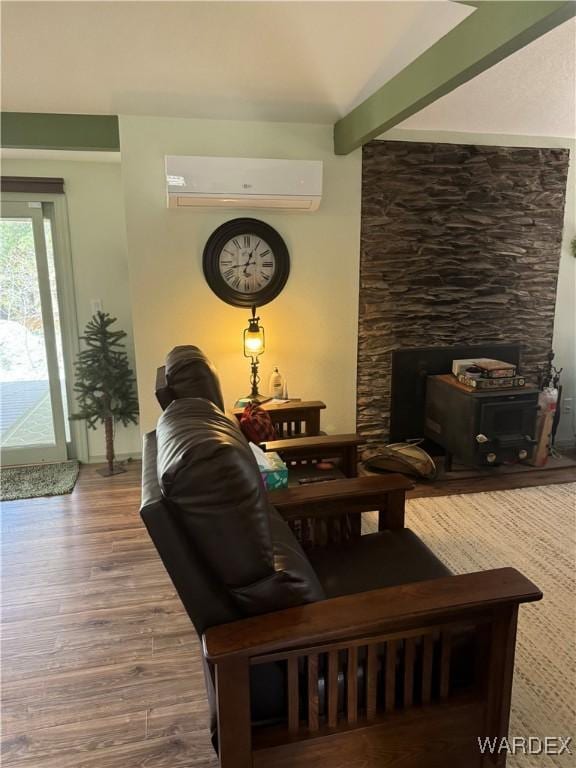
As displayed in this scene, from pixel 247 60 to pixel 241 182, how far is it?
0.80 meters

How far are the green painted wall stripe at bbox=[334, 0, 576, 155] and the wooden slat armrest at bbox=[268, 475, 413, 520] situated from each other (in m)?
1.62

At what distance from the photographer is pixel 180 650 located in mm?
2045

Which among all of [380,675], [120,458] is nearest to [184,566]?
[380,675]

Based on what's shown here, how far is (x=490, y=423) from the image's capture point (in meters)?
3.44

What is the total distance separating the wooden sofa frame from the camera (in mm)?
1193

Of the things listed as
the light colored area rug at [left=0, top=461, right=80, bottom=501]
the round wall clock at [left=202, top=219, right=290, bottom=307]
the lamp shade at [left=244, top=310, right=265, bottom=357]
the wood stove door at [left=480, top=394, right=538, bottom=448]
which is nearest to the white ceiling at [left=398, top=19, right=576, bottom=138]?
the round wall clock at [left=202, top=219, right=290, bottom=307]

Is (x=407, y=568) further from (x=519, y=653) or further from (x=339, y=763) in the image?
(x=519, y=653)

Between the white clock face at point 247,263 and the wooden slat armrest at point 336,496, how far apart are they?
6.06 feet

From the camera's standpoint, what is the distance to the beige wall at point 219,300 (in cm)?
325

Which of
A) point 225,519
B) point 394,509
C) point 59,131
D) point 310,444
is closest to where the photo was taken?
point 225,519

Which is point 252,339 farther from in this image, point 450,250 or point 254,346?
point 450,250

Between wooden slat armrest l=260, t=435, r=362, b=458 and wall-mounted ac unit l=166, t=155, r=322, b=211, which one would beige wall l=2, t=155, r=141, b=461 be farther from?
wooden slat armrest l=260, t=435, r=362, b=458

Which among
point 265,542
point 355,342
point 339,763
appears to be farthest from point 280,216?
point 339,763

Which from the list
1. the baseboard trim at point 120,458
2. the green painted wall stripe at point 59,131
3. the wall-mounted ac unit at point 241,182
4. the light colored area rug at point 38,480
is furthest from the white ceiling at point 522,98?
the light colored area rug at point 38,480
